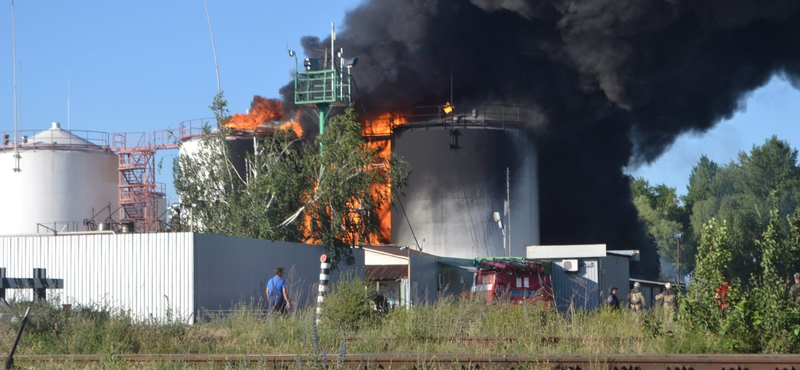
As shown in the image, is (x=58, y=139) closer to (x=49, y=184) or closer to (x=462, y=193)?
(x=49, y=184)

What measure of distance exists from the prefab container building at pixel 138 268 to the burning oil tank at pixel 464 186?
22672 millimetres

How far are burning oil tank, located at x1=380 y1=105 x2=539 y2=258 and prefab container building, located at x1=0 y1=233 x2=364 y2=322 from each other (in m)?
22.7

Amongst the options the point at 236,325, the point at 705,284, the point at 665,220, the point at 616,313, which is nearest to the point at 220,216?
the point at 236,325

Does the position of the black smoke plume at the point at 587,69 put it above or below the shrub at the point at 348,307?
above

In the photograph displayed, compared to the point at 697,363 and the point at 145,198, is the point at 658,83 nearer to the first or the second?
the point at 145,198

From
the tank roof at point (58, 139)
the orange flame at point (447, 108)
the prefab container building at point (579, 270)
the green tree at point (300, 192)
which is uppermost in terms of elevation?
the orange flame at point (447, 108)

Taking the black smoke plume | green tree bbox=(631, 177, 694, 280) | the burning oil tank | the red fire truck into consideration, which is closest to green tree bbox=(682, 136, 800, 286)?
green tree bbox=(631, 177, 694, 280)

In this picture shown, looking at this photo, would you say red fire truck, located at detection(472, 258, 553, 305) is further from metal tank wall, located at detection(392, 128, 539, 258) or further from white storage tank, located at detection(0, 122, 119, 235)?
white storage tank, located at detection(0, 122, 119, 235)

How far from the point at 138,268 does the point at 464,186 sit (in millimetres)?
25200

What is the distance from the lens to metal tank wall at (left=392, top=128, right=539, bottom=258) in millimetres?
41625

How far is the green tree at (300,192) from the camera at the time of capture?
89.0 feet

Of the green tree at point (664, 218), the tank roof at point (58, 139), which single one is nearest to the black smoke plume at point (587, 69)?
the tank roof at point (58, 139)

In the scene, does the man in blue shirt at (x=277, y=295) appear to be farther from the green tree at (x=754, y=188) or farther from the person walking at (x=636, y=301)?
the green tree at (x=754, y=188)

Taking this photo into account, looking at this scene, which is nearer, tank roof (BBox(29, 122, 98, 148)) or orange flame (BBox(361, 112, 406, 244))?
tank roof (BBox(29, 122, 98, 148))
